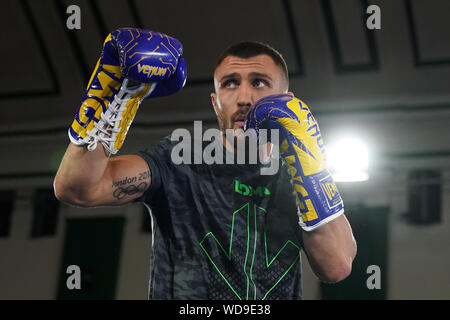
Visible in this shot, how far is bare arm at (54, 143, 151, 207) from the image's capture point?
188 cm

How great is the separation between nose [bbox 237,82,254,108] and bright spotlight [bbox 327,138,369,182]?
14.2 ft

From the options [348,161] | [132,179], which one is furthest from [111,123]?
[348,161]

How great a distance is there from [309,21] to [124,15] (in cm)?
221

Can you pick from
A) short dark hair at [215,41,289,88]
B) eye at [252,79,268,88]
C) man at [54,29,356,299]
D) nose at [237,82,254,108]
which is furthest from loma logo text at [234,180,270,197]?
short dark hair at [215,41,289,88]

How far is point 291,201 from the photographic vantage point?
225 centimetres

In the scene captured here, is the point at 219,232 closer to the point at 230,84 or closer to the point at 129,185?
the point at 129,185

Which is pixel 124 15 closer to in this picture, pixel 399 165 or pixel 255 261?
pixel 399 165

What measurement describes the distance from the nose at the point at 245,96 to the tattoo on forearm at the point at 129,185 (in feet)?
1.53

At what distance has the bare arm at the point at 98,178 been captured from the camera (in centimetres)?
188

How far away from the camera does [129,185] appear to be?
2080mm

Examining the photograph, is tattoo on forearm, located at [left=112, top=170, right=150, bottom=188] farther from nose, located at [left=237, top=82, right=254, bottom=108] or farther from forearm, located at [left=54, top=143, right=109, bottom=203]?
nose, located at [left=237, top=82, right=254, bottom=108]

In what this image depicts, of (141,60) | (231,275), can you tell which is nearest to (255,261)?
(231,275)

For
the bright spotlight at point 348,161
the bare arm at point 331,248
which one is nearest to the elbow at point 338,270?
the bare arm at point 331,248

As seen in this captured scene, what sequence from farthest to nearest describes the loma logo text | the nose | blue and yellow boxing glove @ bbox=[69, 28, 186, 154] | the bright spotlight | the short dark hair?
the bright spotlight, the short dark hair, the nose, the loma logo text, blue and yellow boxing glove @ bbox=[69, 28, 186, 154]
